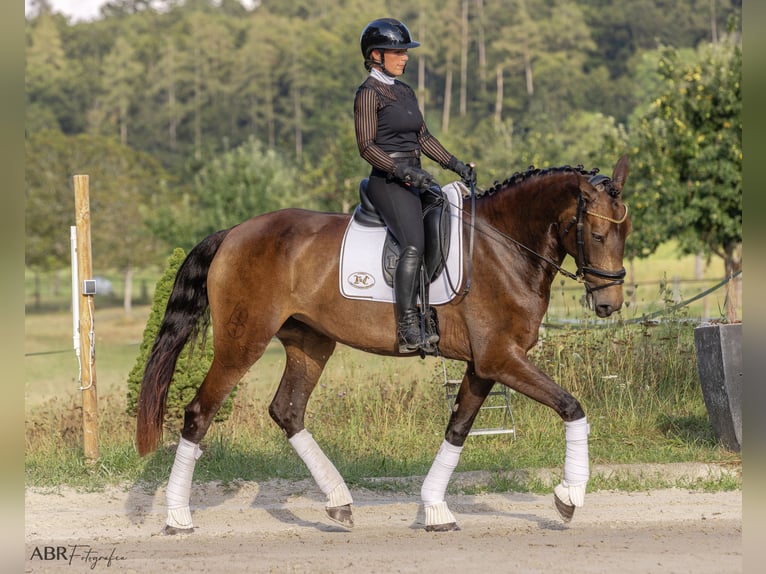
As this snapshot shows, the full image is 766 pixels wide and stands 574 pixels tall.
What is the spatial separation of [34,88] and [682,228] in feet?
382

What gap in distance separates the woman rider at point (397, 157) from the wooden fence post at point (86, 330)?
3568 mm

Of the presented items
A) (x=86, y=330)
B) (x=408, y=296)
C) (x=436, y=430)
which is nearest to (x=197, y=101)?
(x=436, y=430)

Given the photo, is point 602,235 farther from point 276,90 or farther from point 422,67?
point 276,90

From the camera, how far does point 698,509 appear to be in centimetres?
753

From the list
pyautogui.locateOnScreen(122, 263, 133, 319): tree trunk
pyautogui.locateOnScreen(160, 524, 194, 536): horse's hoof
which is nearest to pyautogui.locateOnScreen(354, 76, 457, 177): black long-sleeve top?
pyautogui.locateOnScreen(160, 524, 194, 536): horse's hoof

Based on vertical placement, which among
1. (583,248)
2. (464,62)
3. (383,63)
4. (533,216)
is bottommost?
(583,248)

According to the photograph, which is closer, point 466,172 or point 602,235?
point 602,235

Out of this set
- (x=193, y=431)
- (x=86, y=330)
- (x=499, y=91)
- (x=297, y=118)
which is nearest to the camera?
(x=193, y=431)

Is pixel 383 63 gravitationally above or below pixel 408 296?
above

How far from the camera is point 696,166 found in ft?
91.2

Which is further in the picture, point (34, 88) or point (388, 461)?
point (34, 88)

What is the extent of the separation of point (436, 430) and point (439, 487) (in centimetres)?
328

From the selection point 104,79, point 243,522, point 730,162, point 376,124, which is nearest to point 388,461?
point 243,522
